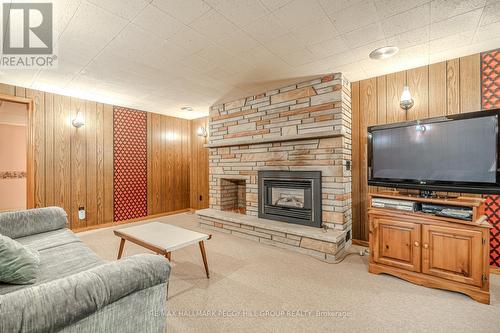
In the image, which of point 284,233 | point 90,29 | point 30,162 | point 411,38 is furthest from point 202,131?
point 411,38

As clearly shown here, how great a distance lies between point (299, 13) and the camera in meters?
1.83

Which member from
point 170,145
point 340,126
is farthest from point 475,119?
point 170,145

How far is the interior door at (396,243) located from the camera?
2.19m

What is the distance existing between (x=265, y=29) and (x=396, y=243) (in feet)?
7.93

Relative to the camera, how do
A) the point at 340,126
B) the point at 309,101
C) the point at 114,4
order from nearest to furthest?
the point at 114,4 → the point at 340,126 → the point at 309,101

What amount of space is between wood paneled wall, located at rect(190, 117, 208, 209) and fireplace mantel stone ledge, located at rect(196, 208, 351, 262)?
4.36ft

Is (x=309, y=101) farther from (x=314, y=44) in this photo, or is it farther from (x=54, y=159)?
(x=54, y=159)

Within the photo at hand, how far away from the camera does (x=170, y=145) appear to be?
17.5ft

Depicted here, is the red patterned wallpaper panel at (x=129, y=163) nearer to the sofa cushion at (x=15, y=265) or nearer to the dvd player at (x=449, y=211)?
the sofa cushion at (x=15, y=265)

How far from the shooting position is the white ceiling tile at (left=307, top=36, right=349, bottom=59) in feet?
7.35

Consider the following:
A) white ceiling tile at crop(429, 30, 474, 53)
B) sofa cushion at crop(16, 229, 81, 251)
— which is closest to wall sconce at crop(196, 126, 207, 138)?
sofa cushion at crop(16, 229, 81, 251)

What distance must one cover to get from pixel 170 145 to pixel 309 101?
347cm

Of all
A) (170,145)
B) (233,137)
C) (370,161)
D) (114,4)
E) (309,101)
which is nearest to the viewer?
(114,4)

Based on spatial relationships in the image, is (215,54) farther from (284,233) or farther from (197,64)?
(284,233)
